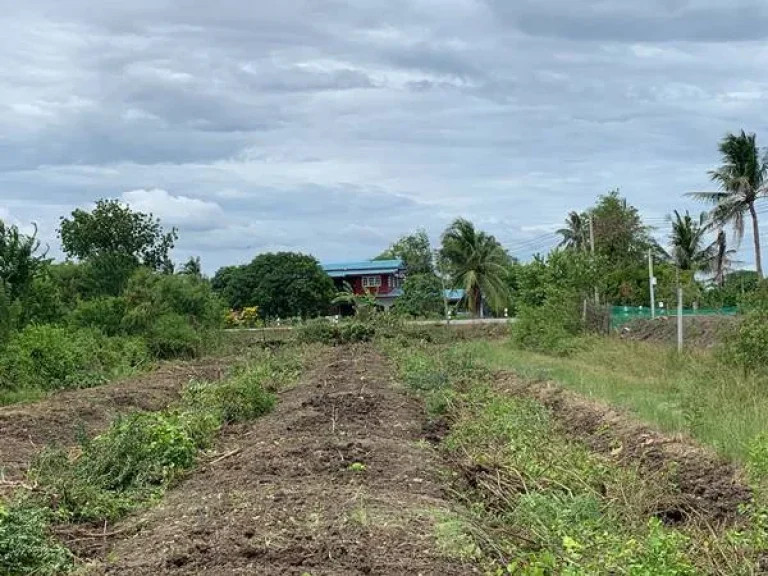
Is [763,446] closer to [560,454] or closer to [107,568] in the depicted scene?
[560,454]

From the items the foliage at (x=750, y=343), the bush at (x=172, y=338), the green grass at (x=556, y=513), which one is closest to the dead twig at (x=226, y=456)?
the green grass at (x=556, y=513)

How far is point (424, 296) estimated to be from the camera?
64938mm

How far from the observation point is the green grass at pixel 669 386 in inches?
440

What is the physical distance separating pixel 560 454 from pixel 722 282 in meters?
58.2

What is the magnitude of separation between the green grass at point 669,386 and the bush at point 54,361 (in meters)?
10.4

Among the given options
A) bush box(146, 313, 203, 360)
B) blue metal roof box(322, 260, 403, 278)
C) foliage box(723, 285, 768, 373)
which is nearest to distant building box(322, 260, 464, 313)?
blue metal roof box(322, 260, 403, 278)

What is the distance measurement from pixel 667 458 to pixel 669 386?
669cm

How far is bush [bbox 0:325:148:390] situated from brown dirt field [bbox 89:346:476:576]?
33.1ft

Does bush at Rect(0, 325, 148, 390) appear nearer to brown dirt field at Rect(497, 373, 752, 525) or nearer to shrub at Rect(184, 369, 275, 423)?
shrub at Rect(184, 369, 275, 423)

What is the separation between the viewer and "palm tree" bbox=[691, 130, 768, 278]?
169 ft

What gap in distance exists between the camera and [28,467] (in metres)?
10.9

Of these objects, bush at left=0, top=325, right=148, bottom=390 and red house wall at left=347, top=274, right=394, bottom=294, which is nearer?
bush at left=0, top=325, right=148, bottom=390

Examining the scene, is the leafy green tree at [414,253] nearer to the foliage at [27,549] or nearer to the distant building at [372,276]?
the distant building at [372,276]

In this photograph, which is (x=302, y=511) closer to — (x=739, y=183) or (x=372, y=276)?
(x=739, y=183)
